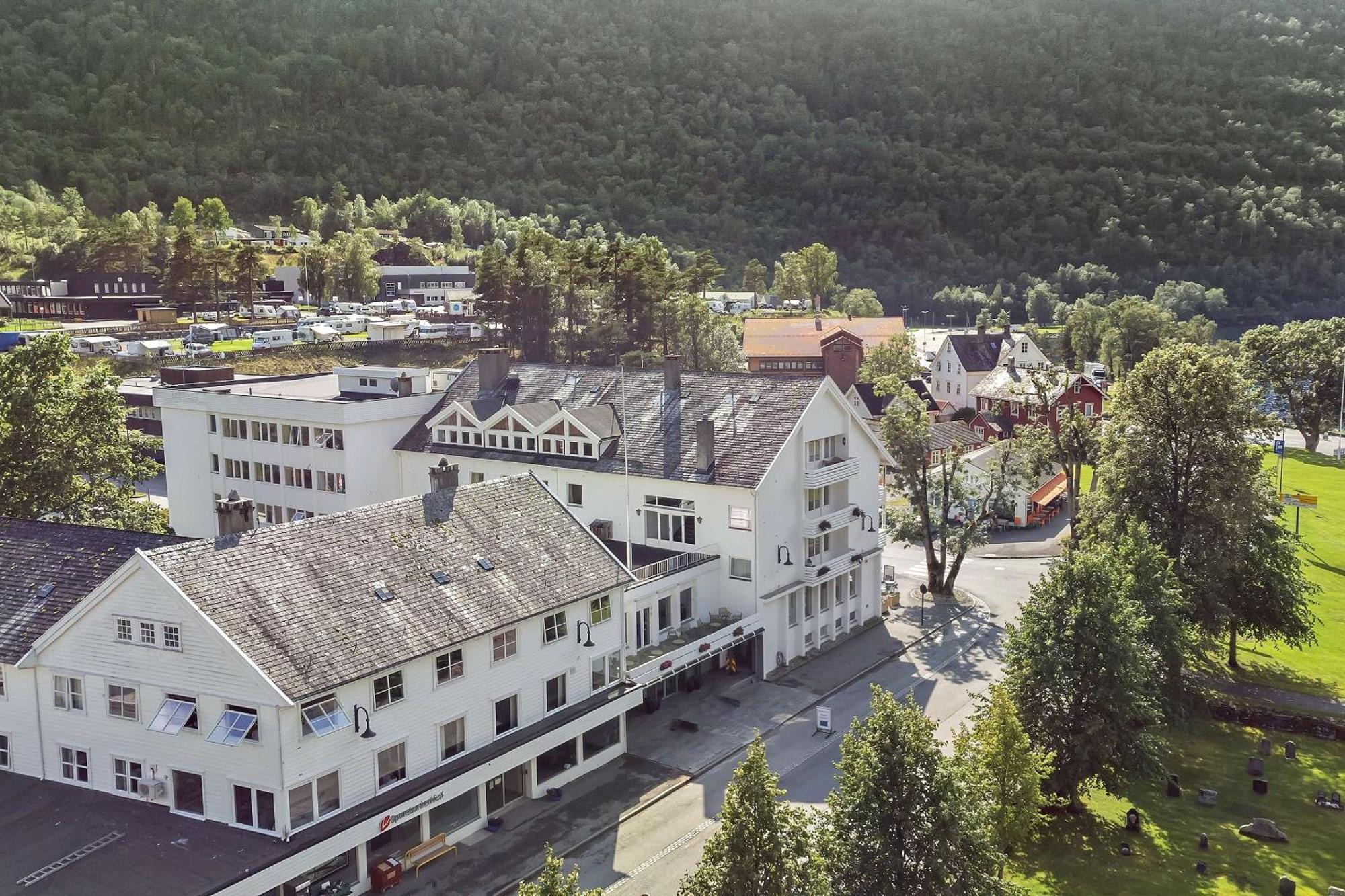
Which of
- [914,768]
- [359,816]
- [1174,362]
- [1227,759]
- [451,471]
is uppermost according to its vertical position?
[1174,362]

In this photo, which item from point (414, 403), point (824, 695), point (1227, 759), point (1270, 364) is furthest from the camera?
point (1270, 364)

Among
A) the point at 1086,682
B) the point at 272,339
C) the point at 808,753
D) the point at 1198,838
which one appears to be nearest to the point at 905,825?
the point at 1086,682

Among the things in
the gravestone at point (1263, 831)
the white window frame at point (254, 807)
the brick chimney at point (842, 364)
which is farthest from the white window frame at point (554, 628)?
the brick chimney at point (842, 364)

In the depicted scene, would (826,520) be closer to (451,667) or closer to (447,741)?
(451,667)

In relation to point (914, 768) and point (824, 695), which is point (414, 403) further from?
point (914, 768)

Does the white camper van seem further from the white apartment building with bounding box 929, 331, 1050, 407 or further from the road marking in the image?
the road marking

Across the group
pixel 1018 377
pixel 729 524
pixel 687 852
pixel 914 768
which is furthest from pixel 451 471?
pixel 1018 377
